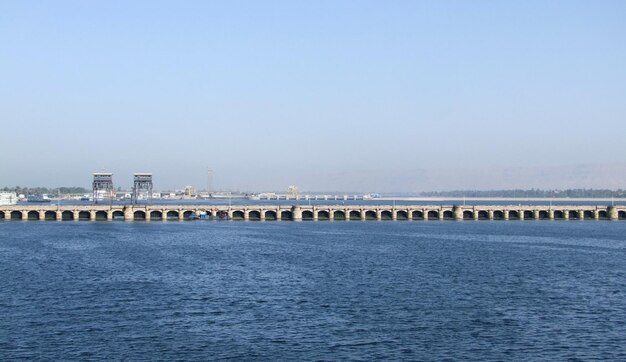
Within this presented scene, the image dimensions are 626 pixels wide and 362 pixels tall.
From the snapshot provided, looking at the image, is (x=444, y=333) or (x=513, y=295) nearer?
(x=444, y=333)

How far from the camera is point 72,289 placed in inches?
2923

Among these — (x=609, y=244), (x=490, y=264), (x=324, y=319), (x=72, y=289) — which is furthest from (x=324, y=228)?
(x=324, y=319)

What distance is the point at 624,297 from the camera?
230ft

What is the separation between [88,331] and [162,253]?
58482mm

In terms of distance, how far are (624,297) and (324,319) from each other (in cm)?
2868

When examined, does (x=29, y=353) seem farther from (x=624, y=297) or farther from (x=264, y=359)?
(x=624, y=297)

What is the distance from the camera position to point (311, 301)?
222ft

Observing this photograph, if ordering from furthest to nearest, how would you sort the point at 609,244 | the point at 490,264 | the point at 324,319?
the point at 609,244
the point at 490,264
the point at 324,319

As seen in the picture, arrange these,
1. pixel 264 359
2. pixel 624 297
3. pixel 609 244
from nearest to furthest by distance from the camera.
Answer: pixel 264 359 < pixel 624 297 < pixel 609 244

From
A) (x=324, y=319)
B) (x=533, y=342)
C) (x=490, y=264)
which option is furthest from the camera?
(x=490, y=264)

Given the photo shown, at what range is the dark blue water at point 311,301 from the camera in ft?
165

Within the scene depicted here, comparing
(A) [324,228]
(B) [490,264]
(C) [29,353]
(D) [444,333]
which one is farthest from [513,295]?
(A) [324,228]

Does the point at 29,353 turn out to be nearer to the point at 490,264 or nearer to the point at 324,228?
the point at 490,264

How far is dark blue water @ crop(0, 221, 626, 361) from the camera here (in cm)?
5034
